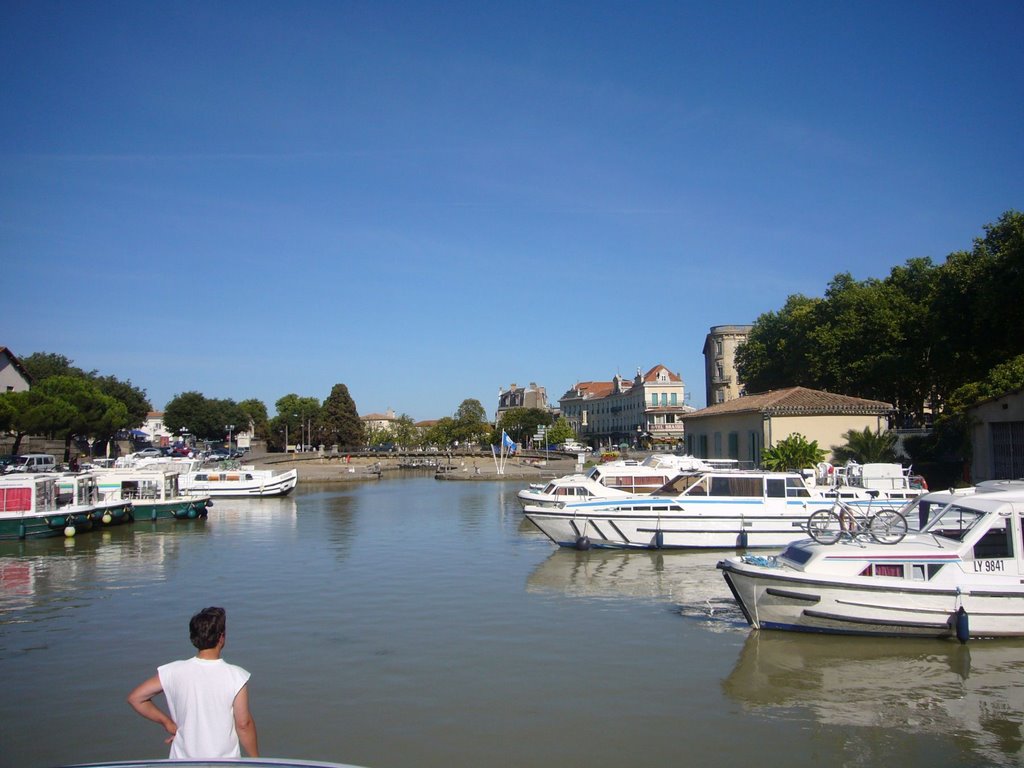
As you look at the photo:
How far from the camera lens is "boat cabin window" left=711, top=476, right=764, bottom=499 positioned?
25.7m

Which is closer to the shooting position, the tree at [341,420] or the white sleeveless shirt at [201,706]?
the white sleeveless shirt at [201,706]

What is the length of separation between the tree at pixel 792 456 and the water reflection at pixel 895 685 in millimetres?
22323

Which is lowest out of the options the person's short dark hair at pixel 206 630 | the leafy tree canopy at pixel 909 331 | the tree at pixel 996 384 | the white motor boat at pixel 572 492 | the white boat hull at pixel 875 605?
the white boat hull at pixel 875 605

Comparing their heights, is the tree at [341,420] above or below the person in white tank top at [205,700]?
above

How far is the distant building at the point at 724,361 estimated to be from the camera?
10144 centimetres

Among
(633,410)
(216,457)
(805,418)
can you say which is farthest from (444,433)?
(805,418)

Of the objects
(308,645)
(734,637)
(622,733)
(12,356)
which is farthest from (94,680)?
(12,356)

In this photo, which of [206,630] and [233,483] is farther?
[233,483]

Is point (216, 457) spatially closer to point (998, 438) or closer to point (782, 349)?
point (782, 349)

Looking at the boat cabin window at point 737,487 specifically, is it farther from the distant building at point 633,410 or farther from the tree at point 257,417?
the tree at point 257,417

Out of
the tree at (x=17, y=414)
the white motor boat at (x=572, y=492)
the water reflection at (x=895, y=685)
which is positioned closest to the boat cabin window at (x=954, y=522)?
the water reflection at (x=895, y=685)

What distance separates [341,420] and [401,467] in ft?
85.3

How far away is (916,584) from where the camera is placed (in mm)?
14336

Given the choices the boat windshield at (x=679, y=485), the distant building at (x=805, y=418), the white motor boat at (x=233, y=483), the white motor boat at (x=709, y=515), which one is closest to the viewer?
the white motor boat at (x=709, y=515)
